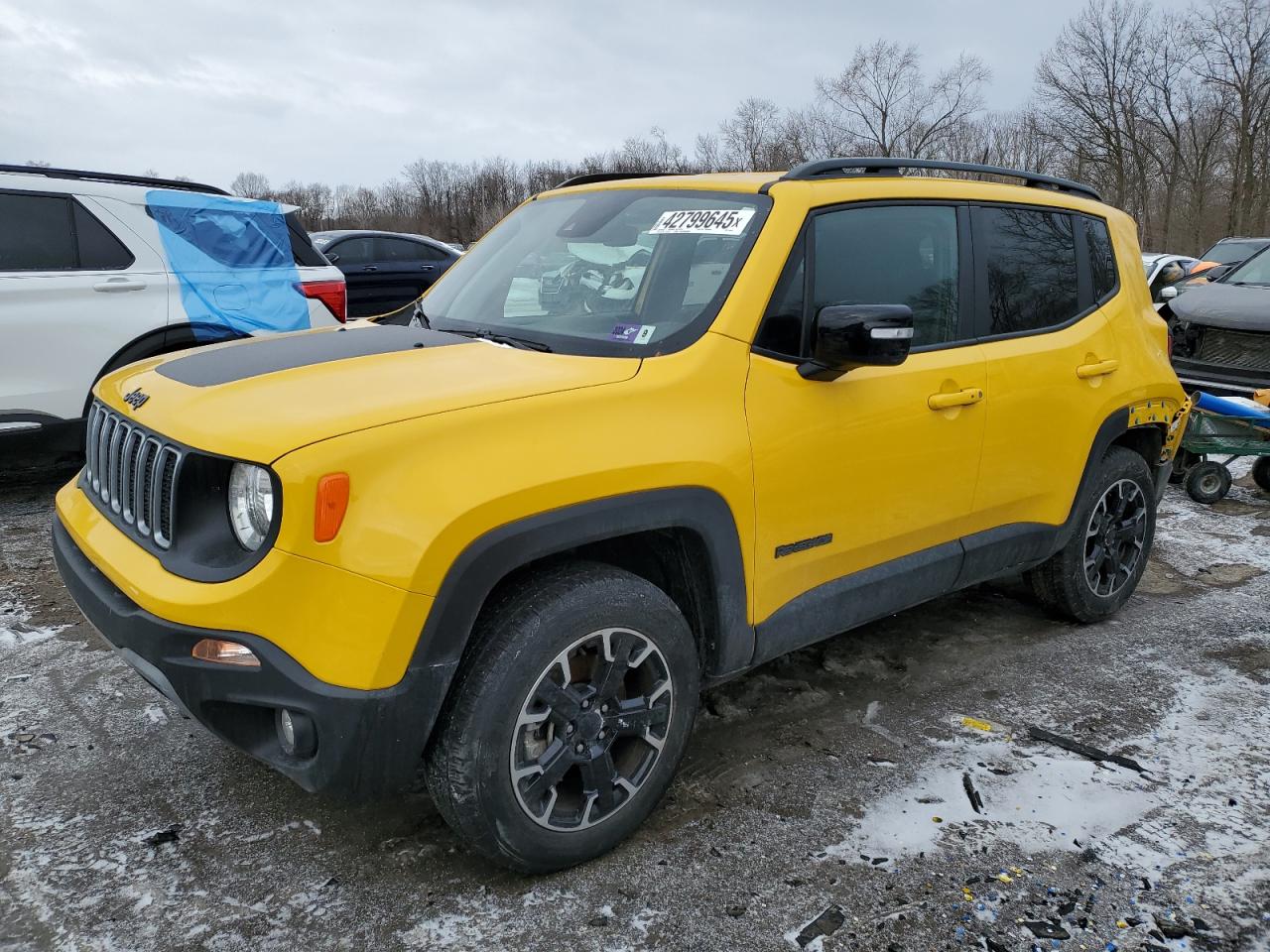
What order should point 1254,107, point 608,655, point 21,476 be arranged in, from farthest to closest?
point 1254,107 < point 21,476 < point 608,655

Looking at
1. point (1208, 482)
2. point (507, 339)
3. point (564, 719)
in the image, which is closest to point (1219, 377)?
point (1208, 482)

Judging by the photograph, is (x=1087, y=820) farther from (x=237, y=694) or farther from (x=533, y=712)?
(x=237, y=694)

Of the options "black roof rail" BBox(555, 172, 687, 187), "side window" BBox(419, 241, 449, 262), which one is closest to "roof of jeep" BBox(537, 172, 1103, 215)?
"black roof rail" BBox(555, 172, 687, 187)

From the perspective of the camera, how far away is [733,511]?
8.91 ft

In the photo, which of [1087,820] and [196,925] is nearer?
[196,925]

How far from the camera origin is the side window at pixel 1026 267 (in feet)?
12.0

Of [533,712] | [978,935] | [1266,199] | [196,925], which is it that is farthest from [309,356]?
[1266,199]

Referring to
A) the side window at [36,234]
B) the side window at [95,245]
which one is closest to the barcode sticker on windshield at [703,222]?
the side window at [95,245]

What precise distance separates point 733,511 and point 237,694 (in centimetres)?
135

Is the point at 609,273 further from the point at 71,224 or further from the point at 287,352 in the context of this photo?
the point at 71,224

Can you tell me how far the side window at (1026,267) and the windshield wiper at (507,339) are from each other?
175 cm

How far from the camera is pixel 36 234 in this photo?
18.8 feet

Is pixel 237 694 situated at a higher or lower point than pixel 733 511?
lower

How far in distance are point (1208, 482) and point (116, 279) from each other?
724 centimetres
